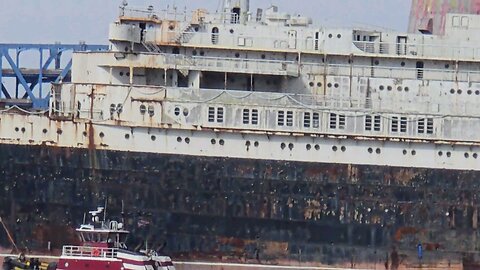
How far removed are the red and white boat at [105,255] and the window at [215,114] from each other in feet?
13.7

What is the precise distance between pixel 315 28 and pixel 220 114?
13.1 feet

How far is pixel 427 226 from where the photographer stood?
128 feet

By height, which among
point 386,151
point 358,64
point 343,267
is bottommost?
point 343,267

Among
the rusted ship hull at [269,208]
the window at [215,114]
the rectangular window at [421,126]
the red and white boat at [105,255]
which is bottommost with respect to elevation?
the red and white boat at [105,255]

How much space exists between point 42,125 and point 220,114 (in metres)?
4.88

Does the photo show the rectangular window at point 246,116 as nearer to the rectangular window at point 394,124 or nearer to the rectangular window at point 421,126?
the rectangular window at point 394,124

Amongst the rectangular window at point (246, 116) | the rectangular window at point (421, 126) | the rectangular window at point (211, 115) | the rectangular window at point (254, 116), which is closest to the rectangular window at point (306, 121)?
the rectangular window at point (254, 116)

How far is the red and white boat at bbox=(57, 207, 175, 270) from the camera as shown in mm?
35312

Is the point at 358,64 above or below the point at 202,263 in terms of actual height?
above

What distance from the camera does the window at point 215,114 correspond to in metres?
38.8

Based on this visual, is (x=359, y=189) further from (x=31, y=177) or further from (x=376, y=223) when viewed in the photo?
(x=31, y=177)

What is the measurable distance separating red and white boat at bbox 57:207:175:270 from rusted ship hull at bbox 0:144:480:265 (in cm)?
238

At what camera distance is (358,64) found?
1593 inches

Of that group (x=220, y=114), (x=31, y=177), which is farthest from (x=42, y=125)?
(x=220, y=114)
